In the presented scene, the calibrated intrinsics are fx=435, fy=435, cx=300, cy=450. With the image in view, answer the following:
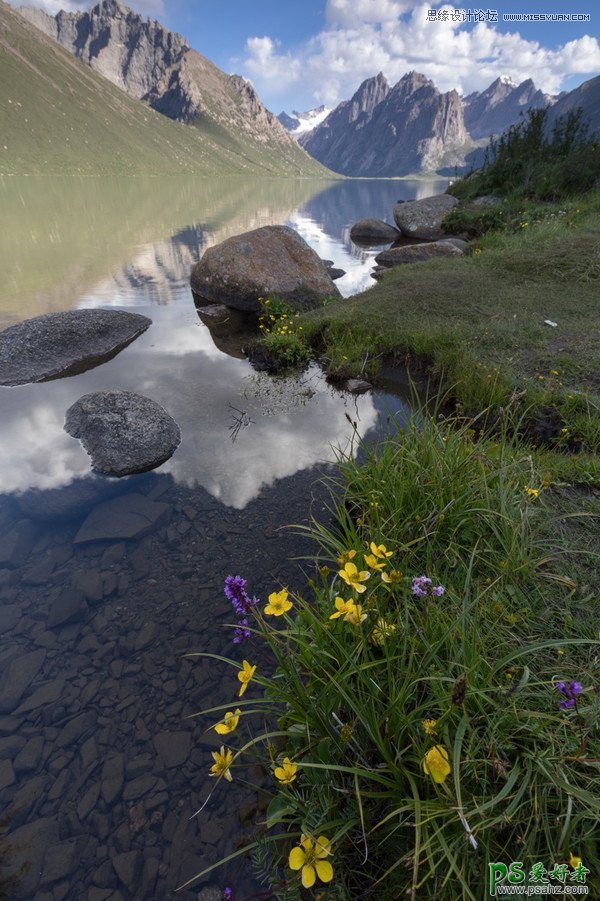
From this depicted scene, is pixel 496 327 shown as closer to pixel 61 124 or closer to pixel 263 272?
pixel 263 272

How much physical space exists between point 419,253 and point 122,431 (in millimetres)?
17334

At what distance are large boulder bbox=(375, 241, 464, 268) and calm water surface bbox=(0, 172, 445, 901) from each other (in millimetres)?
12088

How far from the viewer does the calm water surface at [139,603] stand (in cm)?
281

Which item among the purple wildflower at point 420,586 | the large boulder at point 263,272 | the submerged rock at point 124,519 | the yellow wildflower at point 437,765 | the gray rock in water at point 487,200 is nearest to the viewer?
the yellow wildflower at point 437,765

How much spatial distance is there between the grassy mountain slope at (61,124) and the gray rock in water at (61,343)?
140984 mm

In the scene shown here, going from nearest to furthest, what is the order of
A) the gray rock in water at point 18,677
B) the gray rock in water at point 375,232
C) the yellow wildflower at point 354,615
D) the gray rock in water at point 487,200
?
1. the yellow wildflower at point 354,615
2. the gray rock in water at point 18,677
3. the gray rock in water at point 487,200
4. the gray rock in water at point 375,232

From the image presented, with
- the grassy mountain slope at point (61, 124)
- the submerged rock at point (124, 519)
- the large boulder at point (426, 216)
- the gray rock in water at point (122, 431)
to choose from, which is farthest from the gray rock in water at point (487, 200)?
the grassy mountain slope at point (61, 124)

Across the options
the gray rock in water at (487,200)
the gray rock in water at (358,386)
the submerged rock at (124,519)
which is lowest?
the submerged rock at (124,519)

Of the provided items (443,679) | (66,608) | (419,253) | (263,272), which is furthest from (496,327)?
(419,253)

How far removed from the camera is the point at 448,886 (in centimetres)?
184

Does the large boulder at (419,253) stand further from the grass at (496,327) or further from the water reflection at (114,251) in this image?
the grass at (496,327)

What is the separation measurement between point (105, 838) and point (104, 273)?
19.4 meters

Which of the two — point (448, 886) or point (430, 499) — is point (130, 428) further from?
point (448, 886)

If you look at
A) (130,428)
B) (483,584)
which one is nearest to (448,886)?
(483,584)
